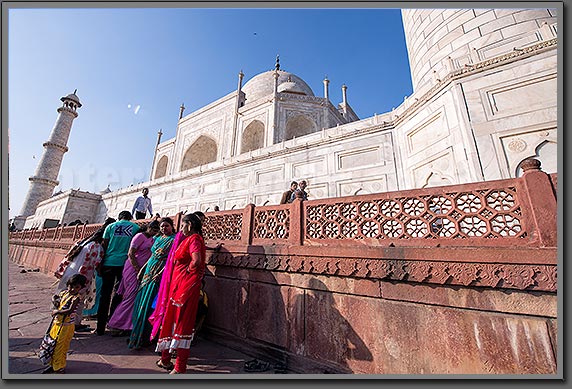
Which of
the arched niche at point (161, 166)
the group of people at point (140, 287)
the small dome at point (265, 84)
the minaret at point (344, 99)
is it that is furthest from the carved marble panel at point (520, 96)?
the arched niche at point (161, 166)

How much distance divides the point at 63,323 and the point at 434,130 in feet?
27.0

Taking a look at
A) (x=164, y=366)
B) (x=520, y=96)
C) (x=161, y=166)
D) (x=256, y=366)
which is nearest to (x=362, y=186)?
(x=520, y=96)

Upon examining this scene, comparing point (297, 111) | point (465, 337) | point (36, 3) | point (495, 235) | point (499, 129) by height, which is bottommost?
point (465, 337)

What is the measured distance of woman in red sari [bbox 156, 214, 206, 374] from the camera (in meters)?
2.13

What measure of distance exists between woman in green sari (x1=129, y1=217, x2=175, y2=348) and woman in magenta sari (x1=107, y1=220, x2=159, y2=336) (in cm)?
23

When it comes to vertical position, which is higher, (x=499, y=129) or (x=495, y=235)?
(x=499, y=129)

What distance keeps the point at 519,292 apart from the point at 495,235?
405 mm

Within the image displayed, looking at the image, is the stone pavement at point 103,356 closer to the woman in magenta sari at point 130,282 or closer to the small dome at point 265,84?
the woman in magenta sari at point 130,282

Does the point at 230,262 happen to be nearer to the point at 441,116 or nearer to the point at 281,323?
the point at 281,323

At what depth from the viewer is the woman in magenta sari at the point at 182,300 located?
7.04 feet

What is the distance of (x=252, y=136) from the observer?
60.0ft

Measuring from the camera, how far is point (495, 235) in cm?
189

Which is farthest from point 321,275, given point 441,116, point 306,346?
point 441,116

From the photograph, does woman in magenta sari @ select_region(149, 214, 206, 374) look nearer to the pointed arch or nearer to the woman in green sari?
the woman in green sari
